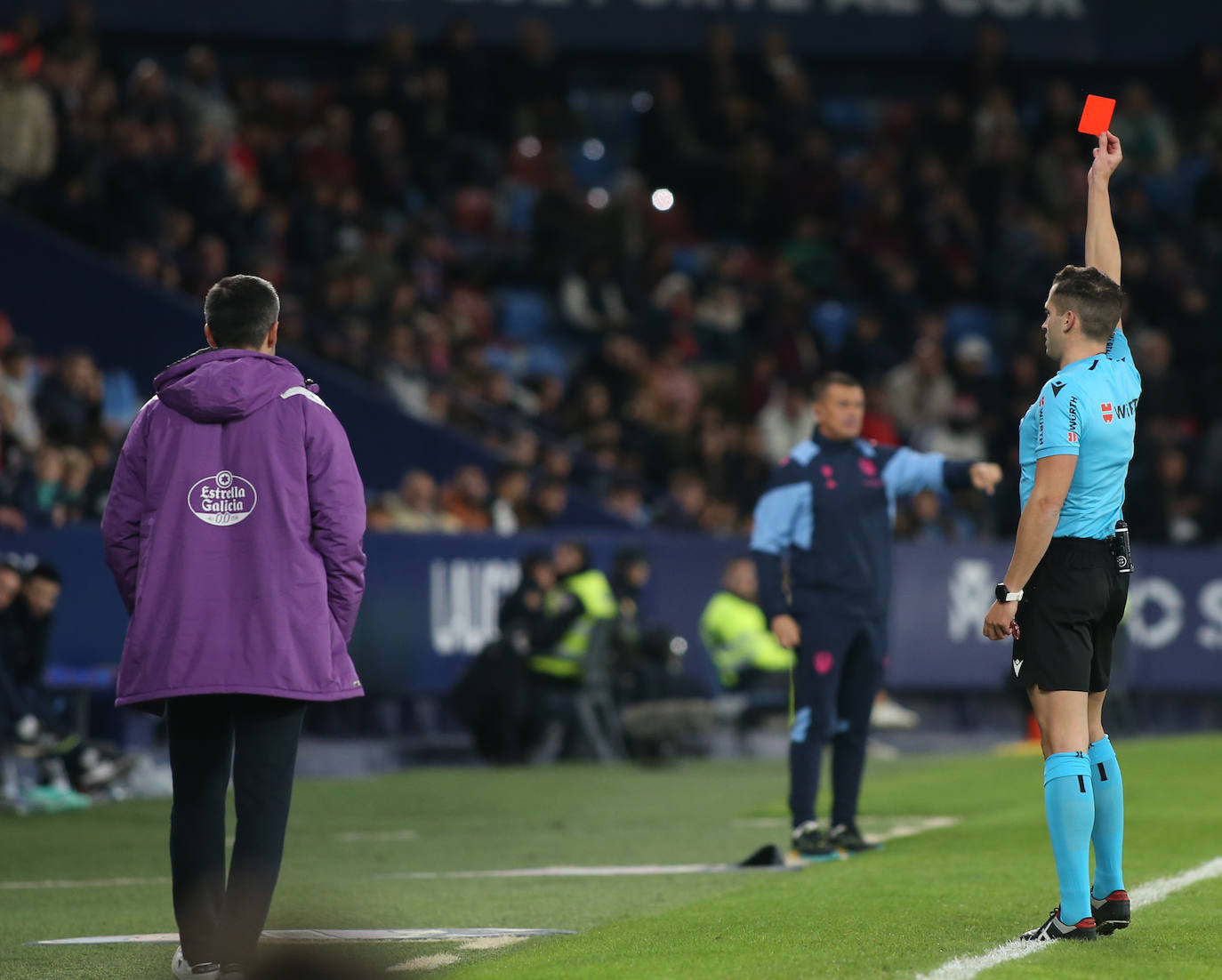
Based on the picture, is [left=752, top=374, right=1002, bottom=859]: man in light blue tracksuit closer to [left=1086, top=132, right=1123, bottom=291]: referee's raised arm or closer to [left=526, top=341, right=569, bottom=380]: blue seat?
[left=1086, top=132, right=1123, bottom=291]: referee's raised arm

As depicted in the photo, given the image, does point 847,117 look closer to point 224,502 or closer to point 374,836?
point 374,836

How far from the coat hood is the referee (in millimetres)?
2397

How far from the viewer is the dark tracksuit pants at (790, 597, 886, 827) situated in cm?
982

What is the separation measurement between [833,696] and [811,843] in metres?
0.74

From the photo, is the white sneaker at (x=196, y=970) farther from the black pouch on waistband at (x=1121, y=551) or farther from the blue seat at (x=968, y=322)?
the blue seat at (x=968, y=322)

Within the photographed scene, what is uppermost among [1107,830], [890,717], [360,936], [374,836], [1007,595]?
[1007,595]

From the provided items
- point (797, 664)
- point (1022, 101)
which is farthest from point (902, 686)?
point (1022, 101)

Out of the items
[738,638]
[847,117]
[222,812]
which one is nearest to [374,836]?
[222,812]

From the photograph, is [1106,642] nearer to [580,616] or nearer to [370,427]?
[580,616]

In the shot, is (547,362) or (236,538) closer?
(236,538)

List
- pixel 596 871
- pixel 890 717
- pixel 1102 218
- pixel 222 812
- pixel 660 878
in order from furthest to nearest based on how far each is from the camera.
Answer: pixel 890 717, pixel 596 871, pixel 660 878, pixel 1102 218, pixel 222 812

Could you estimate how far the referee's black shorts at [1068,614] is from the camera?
6359 millimetres

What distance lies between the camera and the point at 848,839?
9867 millimetres

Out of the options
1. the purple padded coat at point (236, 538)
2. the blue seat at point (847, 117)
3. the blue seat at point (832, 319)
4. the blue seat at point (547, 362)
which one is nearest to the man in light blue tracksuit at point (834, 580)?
the purple padded coat at point (236, 538)
